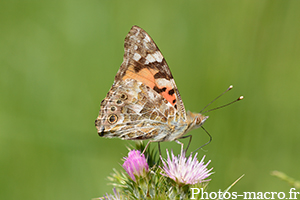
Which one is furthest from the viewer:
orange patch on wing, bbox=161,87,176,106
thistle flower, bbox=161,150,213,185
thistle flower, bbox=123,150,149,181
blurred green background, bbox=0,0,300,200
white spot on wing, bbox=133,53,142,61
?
blurred green background, bbox=0,0,300,200

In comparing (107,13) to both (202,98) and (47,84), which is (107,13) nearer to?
(47,84)

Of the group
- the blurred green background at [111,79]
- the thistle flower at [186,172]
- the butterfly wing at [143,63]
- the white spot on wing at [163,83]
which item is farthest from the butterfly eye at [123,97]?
the blurred green background at [111,79]

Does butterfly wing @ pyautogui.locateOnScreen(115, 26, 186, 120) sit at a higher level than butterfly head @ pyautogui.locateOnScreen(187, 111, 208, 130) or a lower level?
higher

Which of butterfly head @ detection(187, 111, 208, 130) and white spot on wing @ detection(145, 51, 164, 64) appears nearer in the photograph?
butterfly head @ detection(187, 111, 208, 130)

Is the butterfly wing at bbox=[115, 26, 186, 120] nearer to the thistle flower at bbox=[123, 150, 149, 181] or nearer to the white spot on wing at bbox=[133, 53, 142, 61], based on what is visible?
the white spot on wing at bbox=[133, 53, 142, 61]

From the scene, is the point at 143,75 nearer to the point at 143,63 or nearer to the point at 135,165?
the point at 143,63

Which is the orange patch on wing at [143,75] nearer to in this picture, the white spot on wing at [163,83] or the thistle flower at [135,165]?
the white spot on wing at [163,83]

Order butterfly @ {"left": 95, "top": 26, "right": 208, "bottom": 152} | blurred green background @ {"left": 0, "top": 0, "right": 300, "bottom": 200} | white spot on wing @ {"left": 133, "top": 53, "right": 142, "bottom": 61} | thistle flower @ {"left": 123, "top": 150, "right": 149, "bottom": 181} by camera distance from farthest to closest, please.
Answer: blurred green background @ {"left": 0, "top": 0, "right": 300, "bottom": 200}, white spot on wing @ {"left": 133, "top": 53, "right": 142, "bottom": 61}, butterfly @ {"left": 95, "top": 26, "right": 208, "bottom": 152}, thistle flower @ {"left": 123, "top": 150, "right": 149, "bottom": 181}

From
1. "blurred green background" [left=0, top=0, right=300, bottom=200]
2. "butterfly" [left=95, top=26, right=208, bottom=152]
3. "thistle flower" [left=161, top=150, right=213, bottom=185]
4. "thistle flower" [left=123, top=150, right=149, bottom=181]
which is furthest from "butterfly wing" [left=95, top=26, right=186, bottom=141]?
"blurred green background" [left=0, top=0, right=300, bottom=200]
